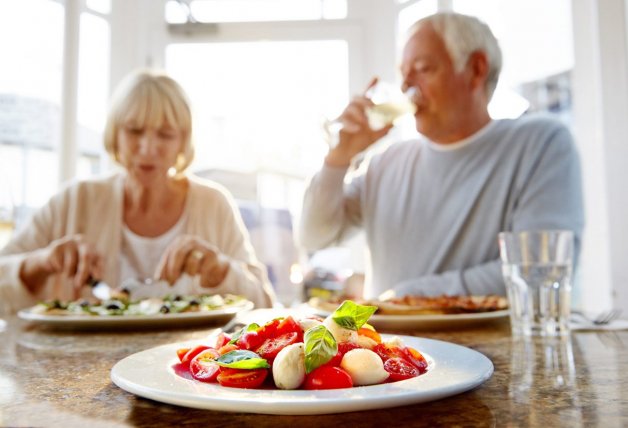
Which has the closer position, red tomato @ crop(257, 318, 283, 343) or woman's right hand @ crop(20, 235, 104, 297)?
red tomato @ crop(257, 318, 283, 343)

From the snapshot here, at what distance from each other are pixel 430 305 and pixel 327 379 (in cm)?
55

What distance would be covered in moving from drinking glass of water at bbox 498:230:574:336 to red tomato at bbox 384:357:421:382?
1.49 feet

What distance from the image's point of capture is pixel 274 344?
1.49ft

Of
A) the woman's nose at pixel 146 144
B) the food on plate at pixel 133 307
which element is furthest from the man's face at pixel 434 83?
the food on plate at pixel 133 307

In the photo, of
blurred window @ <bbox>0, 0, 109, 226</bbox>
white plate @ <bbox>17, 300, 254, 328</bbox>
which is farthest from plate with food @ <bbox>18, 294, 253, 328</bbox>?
blurred window @ <bbox>0, 0, 109, 226</bbox>

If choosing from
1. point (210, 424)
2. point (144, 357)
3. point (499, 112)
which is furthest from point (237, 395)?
point (499, 112)

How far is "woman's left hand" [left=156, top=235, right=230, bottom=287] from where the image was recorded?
1344mm

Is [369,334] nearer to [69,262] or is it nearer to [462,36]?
[69,262]

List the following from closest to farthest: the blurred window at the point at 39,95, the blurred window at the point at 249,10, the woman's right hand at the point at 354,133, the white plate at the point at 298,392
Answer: the white plate at the point at 298,392, the woman's right hand at the point at 354,133, the blurred window at the point at 39,95, the blurred window at the point at 249,10

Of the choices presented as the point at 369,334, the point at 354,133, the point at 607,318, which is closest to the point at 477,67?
the point at 354,133

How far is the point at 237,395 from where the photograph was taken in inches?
14.2

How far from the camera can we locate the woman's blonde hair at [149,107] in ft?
5.74

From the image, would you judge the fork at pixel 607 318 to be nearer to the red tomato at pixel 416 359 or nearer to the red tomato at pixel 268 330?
the red tomato at pixel 416 359

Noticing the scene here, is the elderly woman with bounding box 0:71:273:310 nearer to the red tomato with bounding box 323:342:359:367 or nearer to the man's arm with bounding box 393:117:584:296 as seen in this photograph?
the man's arm with bounding box 393:117:584:296
